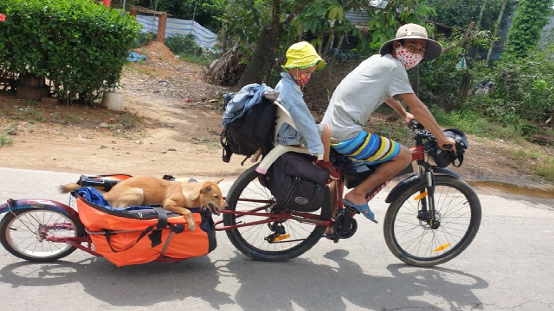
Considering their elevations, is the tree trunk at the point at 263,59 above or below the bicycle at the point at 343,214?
above

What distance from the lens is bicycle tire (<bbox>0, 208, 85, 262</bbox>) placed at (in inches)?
127

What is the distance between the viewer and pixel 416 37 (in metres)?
3.52

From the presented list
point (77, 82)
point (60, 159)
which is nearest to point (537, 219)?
point (60, 159)

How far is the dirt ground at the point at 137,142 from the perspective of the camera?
6375 mm

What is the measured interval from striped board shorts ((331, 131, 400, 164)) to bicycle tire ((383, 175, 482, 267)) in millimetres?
420

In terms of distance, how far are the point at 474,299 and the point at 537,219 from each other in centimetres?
289

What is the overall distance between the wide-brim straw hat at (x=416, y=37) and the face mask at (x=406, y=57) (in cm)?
10

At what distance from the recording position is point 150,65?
17.9 metres

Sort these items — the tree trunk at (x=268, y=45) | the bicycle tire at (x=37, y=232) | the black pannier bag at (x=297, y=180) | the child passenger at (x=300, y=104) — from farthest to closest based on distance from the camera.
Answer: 1. the tree trunk at (x=268, y=45)
2. the black pannier bag at (x=297, y=180)
3. the child passenger at (x=300, y=104)
4. the bicycle tire at (x=37, y=232)

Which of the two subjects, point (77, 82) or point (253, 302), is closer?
point (253, 302)

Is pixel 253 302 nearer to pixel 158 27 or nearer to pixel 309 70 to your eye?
pixel 309 70

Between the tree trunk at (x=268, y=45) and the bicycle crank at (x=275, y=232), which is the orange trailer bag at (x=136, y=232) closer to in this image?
the bicycle crank at (x=275, y=232)

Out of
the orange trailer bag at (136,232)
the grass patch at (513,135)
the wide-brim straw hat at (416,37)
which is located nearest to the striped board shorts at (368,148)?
the wide-brim straw hat at (416,37)

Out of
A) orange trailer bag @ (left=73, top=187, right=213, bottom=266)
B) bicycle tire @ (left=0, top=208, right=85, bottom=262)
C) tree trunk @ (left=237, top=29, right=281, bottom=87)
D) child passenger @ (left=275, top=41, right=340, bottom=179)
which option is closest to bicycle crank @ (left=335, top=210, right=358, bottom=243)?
child passenger @ (left=275, top=41, right=340, bottom=179)
